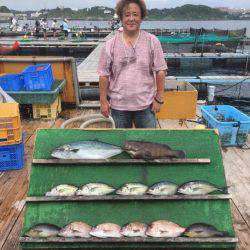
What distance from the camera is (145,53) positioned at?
3.08 meters

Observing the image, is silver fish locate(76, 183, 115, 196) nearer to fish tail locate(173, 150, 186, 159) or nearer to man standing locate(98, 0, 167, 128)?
fish tail locate(173, 150, 186, 159)

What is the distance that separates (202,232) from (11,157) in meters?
2.96

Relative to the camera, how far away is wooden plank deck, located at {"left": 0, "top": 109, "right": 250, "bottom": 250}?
3111 millimetres

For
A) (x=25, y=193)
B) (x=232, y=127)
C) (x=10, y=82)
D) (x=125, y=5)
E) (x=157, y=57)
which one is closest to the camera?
(x=125, y=5)

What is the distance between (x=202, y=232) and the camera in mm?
2600

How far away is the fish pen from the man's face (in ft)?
3.20

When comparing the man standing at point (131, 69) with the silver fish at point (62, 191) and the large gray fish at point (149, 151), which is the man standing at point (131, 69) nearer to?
the large gray fish at point (149, 151)

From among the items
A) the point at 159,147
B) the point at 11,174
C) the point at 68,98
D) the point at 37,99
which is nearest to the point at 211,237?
the point at 159,147

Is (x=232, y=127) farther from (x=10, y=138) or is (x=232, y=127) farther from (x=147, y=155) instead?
(x=10, y=138)

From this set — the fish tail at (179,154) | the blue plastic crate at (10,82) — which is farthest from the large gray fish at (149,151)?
the blue plastic crate at (10,82)

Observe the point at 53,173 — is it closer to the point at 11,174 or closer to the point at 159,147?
the point at 159,147

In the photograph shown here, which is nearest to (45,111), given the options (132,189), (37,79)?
(37,79)

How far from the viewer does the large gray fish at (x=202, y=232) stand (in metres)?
2.59

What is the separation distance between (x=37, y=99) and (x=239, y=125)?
3864 mm
